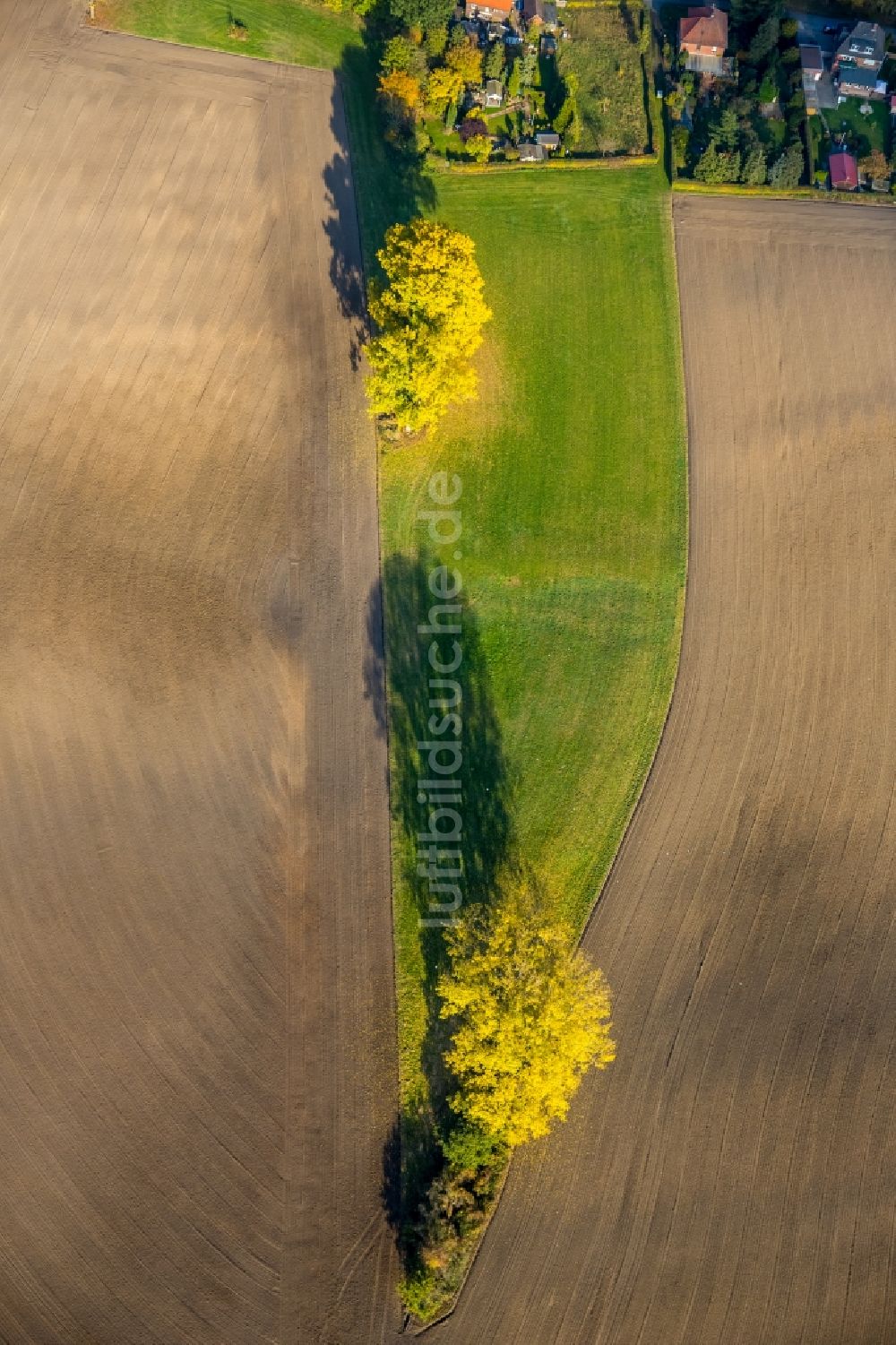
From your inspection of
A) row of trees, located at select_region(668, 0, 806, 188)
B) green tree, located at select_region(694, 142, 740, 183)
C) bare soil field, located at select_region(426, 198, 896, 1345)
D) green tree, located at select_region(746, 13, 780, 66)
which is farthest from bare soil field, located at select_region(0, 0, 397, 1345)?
green tree, located at select_region(746, 13, 780, 66)

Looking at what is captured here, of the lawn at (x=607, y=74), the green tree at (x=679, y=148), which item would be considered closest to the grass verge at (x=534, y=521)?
the green tree at (x=679, y=148)

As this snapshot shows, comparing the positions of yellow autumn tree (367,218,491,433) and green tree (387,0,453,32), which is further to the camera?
green tree (387,0,453,32)

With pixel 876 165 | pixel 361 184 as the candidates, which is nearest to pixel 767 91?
pixel 876 165

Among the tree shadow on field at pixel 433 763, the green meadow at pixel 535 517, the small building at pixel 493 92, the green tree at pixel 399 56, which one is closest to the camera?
the tree shadow on field at pixel 433 763

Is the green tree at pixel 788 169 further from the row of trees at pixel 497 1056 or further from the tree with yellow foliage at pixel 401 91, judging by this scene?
the row of trees at pixel 497 1056

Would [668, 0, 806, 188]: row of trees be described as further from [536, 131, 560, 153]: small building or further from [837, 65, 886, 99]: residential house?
[536, 131, 560, 153]: small building
